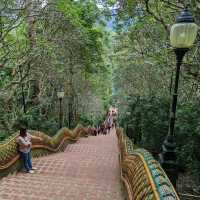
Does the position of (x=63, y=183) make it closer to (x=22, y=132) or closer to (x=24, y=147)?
(x=24, y=147)

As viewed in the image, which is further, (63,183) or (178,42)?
(63,183)

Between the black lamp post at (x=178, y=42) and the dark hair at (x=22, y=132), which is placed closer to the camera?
the black lamp post at (x=178, y=42)

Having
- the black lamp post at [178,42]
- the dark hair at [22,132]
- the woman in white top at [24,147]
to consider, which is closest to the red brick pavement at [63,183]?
the woman in white top at [24,147]

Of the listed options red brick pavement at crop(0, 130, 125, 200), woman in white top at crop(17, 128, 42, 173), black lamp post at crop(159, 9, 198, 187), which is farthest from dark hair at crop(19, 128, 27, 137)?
black lamp post at crop(159, 9, 198, 187)

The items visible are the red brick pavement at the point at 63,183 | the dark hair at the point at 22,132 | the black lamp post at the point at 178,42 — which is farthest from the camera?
the dark hair at the point at 22,132

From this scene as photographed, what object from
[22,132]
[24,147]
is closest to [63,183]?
[24,147]

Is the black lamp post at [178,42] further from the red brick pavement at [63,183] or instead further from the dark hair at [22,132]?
the dark hair at [22,132]

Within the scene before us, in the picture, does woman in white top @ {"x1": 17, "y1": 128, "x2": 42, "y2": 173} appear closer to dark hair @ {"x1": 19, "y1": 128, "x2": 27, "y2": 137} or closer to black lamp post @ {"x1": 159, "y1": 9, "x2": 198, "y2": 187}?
dark hair @ {"x1": 19, "y1": 128, "x2": 27, "y2": 137}

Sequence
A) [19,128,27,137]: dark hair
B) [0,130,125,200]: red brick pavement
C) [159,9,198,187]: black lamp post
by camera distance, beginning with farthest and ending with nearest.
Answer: [19,128,27,137]: dark hair < [0,130,125,200]: red brick pavement < [159,9,198,187]: black lamp post

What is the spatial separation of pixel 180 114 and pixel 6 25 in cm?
693

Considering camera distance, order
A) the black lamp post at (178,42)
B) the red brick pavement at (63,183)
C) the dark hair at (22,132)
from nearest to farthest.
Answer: the black lamp post at (178,42)
the red brick pavement at (63,183)
the dark hair at (22,132)

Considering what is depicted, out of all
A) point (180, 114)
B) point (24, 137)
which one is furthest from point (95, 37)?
point (24, 137)

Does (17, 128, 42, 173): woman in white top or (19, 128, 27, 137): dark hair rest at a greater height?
(19, 128, 27, 137): dark hair

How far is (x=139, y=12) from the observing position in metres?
9.53
